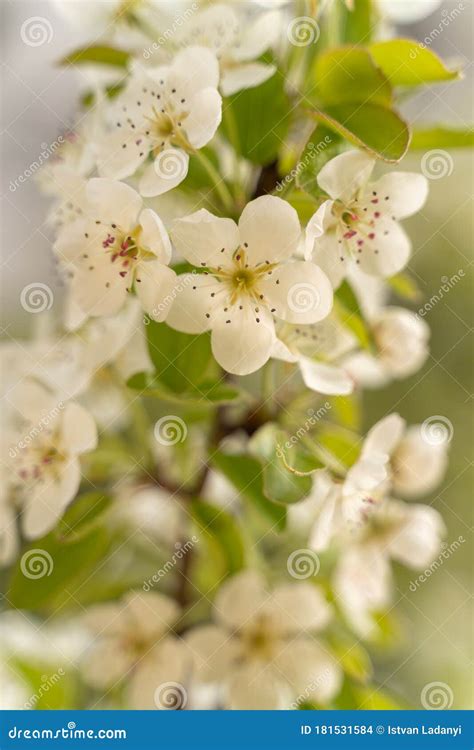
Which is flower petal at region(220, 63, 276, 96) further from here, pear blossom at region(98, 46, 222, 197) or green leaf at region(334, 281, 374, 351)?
green leaf at region(334, 281, 374, 351)

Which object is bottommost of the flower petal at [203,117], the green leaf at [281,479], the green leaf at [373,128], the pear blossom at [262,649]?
the pear blossom at [262,649]

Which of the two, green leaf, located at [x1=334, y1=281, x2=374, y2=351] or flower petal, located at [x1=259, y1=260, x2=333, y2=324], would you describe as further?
green leaf, located at [x1=334, y1=281, x2=374, y2=351]

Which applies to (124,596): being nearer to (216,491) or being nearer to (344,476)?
(216,491)

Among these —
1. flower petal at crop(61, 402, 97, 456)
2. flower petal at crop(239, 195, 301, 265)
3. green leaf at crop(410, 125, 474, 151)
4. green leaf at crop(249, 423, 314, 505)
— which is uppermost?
green leaf at crop(410, 125, 474, 151)

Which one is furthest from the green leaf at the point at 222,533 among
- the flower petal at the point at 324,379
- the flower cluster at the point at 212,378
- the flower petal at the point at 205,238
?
the flower petal at the point at 205,238

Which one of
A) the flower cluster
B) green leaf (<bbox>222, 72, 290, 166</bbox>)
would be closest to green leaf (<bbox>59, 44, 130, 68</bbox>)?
the flower cluster

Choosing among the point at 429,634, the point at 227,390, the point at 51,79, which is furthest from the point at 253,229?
the point at 51,79

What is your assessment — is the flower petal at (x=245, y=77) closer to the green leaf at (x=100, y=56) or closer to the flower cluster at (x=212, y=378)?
the flower cluster at (x=212, y=378)
